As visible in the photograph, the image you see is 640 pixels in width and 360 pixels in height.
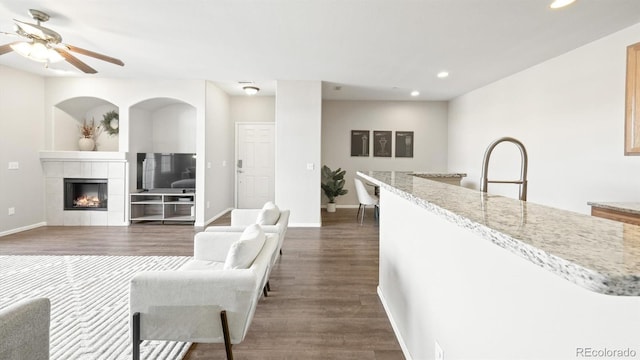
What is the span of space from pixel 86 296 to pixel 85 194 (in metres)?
3.76

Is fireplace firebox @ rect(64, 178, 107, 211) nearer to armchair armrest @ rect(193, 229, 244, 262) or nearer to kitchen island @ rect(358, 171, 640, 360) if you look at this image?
armchair armrest @ rect(193, 229, 244, 262)

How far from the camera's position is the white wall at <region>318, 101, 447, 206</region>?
24.2 ft

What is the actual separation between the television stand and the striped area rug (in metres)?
1.87

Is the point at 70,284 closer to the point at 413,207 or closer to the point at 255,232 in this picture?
the point at 255,232

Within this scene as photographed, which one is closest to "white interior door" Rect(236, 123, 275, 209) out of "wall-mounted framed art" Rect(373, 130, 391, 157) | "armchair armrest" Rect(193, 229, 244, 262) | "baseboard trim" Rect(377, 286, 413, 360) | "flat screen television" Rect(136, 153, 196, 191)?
"flat screen television" Rect(136, 153, 196, 191)

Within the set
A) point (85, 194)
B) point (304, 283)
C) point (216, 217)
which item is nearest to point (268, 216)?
point (304, 283)

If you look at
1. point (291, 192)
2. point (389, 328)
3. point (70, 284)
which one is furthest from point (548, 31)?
point (70, 284)

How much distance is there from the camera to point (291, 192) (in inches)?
216

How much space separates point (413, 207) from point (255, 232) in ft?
3.53

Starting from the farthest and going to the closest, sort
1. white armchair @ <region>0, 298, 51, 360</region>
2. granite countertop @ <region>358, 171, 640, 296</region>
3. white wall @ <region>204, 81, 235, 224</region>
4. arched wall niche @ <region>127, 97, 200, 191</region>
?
1. arched wall niche @ <region>127, 97, 200, 191</region>
2. white wall @ <region>204, 81, 235, 224</region>
3. white armchair @ <region>0, 298, 51, 360</region>
4. granite countertop @ <region>358, 171, 640, 296</region>

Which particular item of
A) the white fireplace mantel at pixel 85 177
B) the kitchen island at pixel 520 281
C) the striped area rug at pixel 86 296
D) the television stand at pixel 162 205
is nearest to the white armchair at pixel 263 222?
the striped area rug at pixel 86 296

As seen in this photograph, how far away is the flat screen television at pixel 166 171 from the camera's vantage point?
222 inches

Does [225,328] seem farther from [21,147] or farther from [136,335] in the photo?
[21,147]

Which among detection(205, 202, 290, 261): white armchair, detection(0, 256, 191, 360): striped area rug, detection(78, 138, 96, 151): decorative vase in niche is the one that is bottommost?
detection(0, 256, 191, 360): striped area rug
